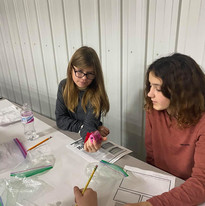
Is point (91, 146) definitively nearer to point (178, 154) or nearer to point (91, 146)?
point (91, 146)

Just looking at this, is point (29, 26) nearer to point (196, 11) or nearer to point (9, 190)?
point (196, 11)

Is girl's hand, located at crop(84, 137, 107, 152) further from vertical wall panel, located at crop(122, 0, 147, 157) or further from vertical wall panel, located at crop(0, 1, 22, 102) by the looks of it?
vertical wall panel, located at crop(0, 1, 22, 102)

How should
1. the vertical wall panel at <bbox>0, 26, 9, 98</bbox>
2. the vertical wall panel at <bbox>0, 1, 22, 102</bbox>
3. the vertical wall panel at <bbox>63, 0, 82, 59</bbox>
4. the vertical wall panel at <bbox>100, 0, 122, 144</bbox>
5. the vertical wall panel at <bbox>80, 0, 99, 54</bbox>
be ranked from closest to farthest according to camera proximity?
the vertical wall panel at <bbox>100, 0, 122, 144</bbox> → the vertical wall panel at <bbox>80, 0, 99, 54</bbox> → the vertical wall panel at <bbox>63, 0, 82, 59</bbox> → the vertical wall panel at <bbox>0, 1, 22, 102</bbox> → the vertical wall panel at <bbox>0, 26, 9, 98</bbox>

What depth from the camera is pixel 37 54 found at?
2.35 metres

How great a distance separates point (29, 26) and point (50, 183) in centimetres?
202

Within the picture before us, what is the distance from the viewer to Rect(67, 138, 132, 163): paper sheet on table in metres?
0.98

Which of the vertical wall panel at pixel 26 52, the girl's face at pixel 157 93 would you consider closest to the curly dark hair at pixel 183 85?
the girl's face at pixel 157 93

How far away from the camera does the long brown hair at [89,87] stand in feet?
4.03

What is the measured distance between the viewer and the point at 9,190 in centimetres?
79

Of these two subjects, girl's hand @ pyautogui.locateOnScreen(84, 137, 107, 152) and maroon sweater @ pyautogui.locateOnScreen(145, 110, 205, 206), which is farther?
girl's hand @ pyautogui.locateOnScreen(84, 137, 107, 152)

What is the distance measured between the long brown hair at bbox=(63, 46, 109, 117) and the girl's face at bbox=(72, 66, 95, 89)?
3cm

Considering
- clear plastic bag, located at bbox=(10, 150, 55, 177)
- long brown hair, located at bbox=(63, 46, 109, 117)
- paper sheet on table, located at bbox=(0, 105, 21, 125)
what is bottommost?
paper sheet on table, located at bbox=(0, 105, 21, 125)

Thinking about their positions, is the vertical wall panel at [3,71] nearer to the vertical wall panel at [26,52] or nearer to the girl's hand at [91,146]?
the vertical wall panel at [26,52]

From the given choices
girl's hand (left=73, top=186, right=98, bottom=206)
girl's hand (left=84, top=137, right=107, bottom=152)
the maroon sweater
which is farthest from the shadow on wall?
girl's hand (left=73, top=186, right=98, bottom=206)
